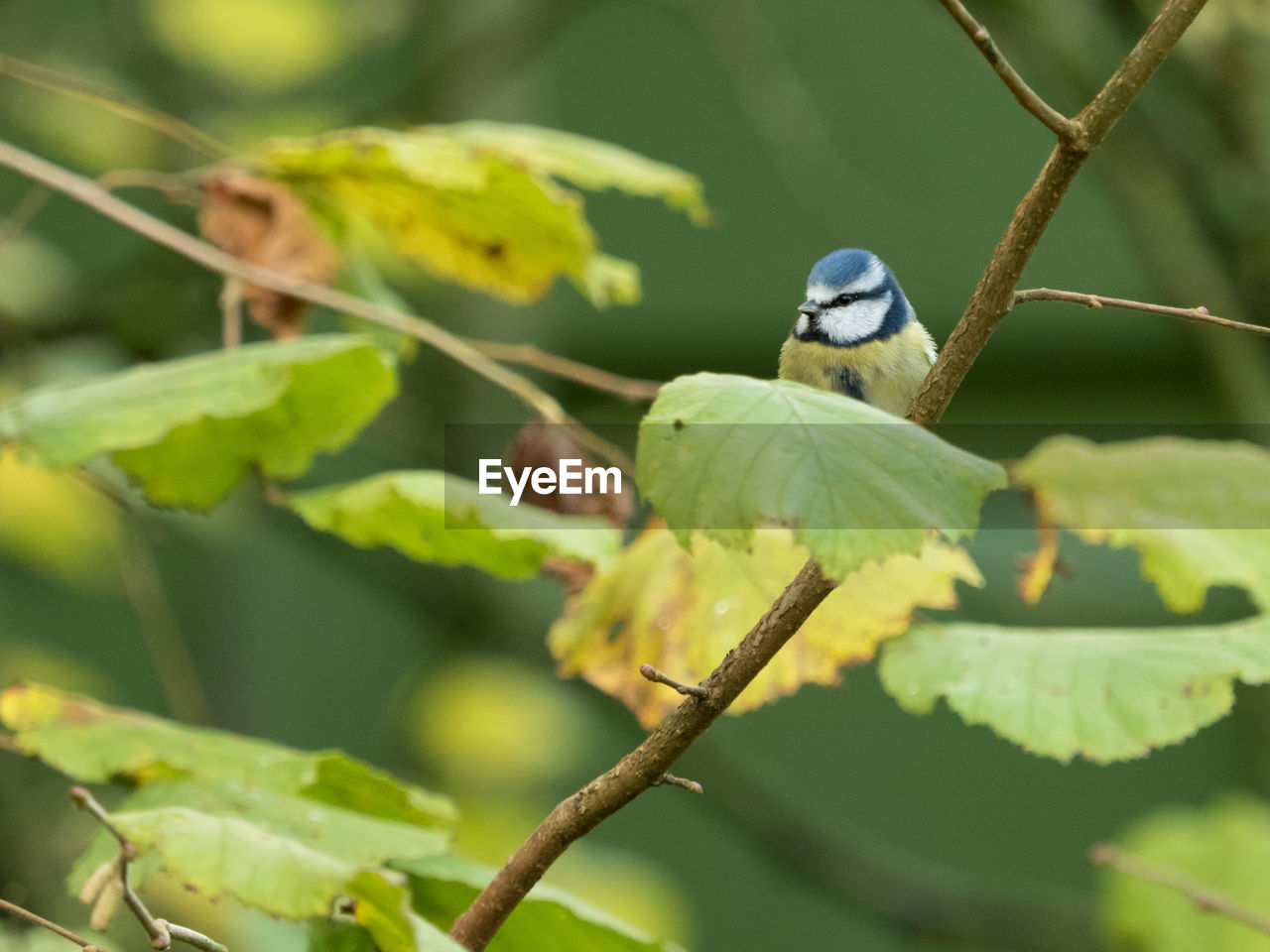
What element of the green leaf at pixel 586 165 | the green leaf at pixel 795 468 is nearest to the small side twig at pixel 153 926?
the green leaf at pixel 795 468

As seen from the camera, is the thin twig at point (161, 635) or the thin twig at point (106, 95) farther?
the thin twig at point (161, 635)

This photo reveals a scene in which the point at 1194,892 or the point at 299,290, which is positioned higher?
the point at 299,290

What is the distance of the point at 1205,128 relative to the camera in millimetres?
1213

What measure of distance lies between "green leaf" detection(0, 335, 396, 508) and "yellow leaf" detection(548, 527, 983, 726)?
0.13 m

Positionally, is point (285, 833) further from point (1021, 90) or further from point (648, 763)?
point (1021, 90)

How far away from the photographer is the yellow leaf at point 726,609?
1.58ft

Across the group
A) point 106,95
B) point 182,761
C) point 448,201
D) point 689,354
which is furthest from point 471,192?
point 689,354

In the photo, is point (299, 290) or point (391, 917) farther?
point (299, 290)

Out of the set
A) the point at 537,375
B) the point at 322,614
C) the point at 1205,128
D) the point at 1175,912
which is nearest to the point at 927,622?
the point at 1175,912

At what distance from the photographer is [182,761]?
1.52 ft

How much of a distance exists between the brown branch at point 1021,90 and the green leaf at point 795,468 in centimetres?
7

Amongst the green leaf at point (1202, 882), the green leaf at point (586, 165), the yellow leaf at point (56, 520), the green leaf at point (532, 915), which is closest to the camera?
the green leaf at point (532, 915)

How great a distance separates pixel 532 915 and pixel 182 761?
0.48 ft

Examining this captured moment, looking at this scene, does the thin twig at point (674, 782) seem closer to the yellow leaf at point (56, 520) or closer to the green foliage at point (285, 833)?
the green foliage at point (285, 833)
